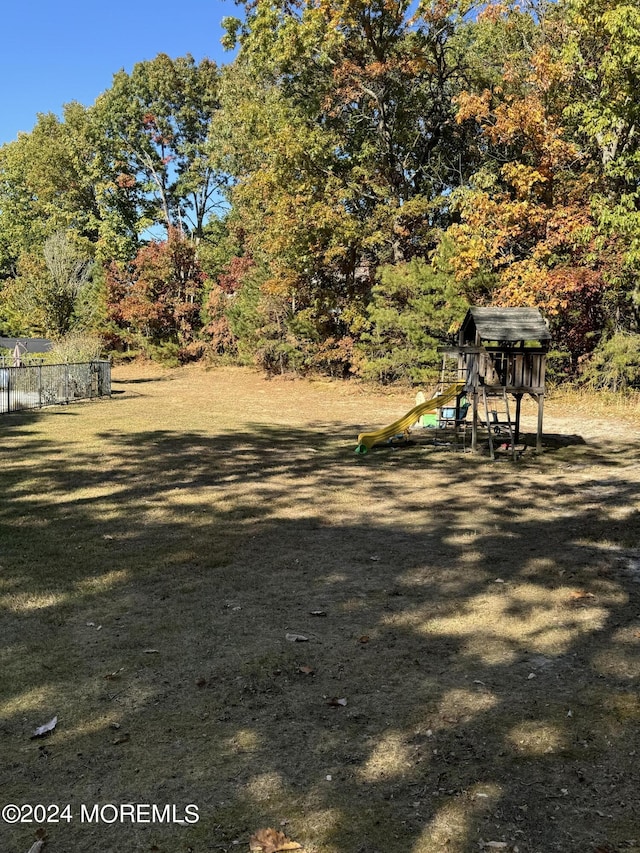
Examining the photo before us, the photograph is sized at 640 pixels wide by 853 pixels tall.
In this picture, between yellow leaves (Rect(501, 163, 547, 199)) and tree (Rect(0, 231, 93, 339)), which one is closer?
yellow leaves (Rect(501, 163, 547, 199))

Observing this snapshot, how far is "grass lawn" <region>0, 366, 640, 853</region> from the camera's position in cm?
325

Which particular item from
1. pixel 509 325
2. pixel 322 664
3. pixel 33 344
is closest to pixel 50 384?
pixel 33 344

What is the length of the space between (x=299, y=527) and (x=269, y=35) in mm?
25555

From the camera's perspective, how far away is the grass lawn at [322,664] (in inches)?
128

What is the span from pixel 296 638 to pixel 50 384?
791 inches

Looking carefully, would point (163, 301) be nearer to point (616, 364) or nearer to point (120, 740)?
point (616, 364)

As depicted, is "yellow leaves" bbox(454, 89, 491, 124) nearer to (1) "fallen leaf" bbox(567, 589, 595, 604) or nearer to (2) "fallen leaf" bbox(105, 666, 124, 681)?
(1) "fallen leaf" bbox(567, 589, 595, 604)

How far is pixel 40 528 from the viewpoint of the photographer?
8.32 m

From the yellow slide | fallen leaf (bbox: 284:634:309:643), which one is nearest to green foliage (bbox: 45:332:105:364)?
the yellow slide

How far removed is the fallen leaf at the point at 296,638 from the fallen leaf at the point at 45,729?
1.78m

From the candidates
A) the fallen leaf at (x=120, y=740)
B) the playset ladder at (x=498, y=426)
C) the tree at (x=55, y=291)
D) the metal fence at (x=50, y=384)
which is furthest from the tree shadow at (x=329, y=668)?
the tree at (x=55, y=291)

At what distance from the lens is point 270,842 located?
9.90 feet

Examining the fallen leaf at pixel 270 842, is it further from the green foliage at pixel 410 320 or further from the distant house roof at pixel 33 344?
the distant house roof at pixel 33 344

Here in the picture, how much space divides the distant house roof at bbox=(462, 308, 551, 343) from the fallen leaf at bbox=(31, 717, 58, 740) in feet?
37.1
